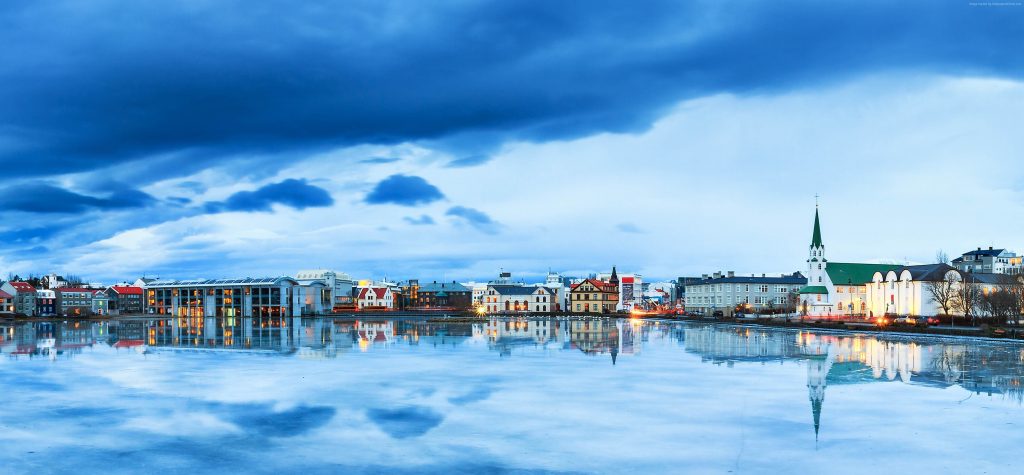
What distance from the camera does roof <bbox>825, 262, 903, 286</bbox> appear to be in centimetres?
11156

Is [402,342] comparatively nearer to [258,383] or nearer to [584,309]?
[258,383]

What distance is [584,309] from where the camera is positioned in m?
145

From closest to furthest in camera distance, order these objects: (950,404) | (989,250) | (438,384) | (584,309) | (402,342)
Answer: (950,404) → (438,384) → (402,342) → (584,309) → (989,250)

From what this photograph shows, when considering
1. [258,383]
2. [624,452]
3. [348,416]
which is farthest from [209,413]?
[624,452]

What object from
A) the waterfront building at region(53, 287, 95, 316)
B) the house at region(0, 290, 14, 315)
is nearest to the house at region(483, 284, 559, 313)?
the waterfront building at region(53, 287, 95, 316)

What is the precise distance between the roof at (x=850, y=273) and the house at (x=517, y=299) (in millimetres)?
56061

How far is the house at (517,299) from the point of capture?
501ft

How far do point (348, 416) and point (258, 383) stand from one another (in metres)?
8.21

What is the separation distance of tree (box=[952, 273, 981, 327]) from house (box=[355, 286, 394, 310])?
374ft

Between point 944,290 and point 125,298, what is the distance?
17084 cm

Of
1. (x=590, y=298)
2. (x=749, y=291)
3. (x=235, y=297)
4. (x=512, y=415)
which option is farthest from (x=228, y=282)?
(x=512, y=415)

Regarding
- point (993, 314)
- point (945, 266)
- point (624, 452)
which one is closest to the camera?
point (624, 452)

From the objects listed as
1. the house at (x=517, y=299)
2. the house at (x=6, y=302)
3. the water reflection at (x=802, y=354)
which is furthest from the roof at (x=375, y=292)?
the water reflection at (x=802, y=354)

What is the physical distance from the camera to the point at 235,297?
477 feet
